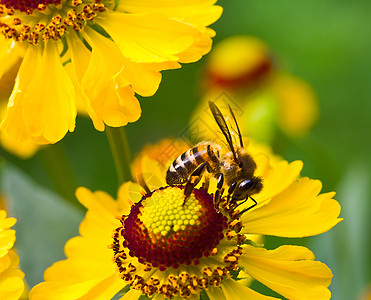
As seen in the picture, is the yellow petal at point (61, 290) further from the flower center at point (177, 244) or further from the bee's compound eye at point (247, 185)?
the bee's compound eye at point (247, 185)

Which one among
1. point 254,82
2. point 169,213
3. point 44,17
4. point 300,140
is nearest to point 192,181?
point 169,213

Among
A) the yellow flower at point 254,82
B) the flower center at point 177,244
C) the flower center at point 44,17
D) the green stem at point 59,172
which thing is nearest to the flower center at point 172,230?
the flower center at point 177,244

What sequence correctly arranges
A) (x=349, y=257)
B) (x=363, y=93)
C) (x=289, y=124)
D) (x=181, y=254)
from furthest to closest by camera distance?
(x=363, y=93)
(x=289, y=124)
(x=349, y=257)
(x=181, y=254)

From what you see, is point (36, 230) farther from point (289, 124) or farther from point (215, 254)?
point (289, 124)

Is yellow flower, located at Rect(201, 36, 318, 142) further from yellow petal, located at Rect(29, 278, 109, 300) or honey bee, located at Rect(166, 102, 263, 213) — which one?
yellow petal, located at Rect(29, 278, 109, 300)

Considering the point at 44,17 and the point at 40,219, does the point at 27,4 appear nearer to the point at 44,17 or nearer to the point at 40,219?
the point at 44,17

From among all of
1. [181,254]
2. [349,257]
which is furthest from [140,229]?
[349,257]
